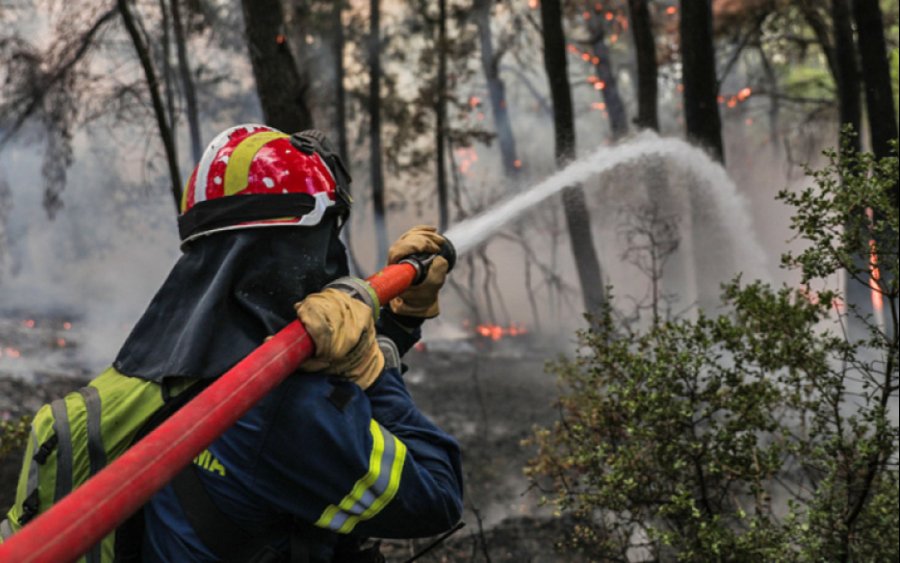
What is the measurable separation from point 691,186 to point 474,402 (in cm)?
389

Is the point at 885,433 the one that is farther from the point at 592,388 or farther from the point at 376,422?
the point at 376,422

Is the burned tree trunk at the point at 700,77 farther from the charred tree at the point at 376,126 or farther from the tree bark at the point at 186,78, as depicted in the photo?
the charred tree at the point at 376,126

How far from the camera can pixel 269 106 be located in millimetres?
5586

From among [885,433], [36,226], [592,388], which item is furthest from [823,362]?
[36,226]

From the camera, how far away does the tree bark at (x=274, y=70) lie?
558 centimetres

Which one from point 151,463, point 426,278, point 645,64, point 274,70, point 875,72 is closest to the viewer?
point 151,463

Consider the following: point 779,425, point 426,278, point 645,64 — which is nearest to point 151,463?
point 426,278

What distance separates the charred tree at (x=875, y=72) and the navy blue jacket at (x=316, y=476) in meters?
4.60

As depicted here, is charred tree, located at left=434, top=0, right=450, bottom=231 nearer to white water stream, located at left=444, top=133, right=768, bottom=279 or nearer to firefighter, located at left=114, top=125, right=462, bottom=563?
white water stream, located at left=444, top=133, right=768, bottom=279

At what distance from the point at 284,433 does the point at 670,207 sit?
341 inches

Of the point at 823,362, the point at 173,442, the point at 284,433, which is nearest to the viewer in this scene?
the point at 173,442

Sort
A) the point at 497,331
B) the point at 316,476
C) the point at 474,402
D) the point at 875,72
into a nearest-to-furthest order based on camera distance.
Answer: the point at 316,476 → the point at 875,72 → the point at 474,402 → the point at 497,331

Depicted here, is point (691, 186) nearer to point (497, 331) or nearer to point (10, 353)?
point (497, 331)

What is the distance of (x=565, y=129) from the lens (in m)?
8.98
